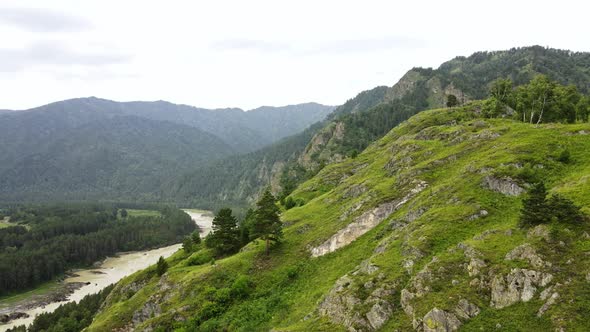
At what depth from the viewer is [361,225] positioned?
51938 mm

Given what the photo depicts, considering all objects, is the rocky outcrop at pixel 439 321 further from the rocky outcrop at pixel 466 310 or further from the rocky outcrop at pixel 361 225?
the rocky outcrop at pixel 361 225

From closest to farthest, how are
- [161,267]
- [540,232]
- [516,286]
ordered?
1. [516,286]
2. [540,232]
3. [161,267]

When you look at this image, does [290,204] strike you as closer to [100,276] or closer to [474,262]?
[474,262]

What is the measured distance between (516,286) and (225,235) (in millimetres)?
52508

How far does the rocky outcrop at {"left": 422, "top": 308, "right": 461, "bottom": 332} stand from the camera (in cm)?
2712

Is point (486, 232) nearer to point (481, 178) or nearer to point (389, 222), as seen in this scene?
point (481, 178)

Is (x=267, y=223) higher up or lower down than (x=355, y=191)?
lower down

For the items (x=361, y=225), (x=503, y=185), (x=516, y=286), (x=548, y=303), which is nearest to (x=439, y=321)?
(x=516, y=286)

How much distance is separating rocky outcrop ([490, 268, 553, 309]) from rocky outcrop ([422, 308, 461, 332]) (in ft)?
11.1

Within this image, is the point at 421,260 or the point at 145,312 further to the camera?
the point at 145,312

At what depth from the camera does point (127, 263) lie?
627ft

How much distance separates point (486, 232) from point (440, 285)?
8168mm

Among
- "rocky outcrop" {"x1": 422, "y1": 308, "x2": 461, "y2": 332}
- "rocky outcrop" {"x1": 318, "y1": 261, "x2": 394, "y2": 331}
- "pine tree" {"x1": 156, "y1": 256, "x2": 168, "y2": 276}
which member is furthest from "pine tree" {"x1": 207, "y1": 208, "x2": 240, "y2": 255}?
"rocky outcrop" {"x1": 422, "y1": 308, "x2": 461, "y2": 332}

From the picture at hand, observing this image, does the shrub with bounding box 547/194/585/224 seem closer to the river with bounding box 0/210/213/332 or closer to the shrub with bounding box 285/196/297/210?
the shrub with bounding box 285/196/297/210
